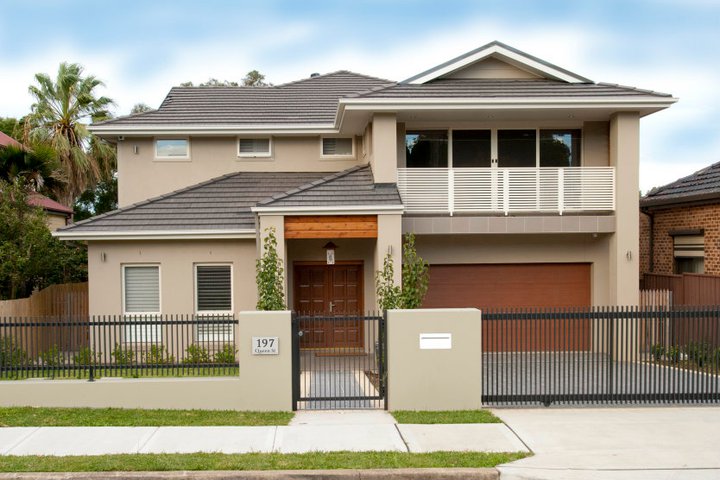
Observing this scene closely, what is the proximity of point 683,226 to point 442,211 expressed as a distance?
22.0ft

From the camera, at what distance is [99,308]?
53.0 ft

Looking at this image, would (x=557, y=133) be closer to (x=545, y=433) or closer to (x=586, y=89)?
(x=586, y=89)

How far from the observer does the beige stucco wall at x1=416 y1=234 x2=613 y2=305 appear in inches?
663

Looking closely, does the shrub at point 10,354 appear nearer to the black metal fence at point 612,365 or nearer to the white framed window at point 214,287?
the white framed window at point 214,287

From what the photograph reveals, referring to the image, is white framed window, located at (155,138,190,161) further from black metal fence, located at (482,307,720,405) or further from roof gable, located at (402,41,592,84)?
black metal fence, located at (482,307,720,405)

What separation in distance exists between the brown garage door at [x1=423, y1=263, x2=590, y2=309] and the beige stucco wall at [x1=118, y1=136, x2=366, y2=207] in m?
4.27

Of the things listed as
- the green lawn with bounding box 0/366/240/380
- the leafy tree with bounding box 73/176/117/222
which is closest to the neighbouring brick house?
the green lawn with bounding box 0/366/240/380

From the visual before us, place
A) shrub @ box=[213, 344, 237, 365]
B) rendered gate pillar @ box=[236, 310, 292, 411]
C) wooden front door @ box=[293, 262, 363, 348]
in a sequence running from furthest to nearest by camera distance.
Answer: wooden front door @ box=[293, 262, 363, 348], shrub @ box=[213, 344, 237, 365], rendered gate pillar @ box=[236, 310, 292, 411]

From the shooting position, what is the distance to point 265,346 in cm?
1064

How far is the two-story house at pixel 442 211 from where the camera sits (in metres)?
15.5

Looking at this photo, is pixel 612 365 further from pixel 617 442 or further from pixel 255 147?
pixel 255 147

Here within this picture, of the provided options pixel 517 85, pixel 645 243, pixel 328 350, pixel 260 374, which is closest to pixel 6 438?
pixel 260 374

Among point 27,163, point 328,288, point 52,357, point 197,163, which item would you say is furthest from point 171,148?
point 52,357

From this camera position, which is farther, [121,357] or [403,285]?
[403,285]
